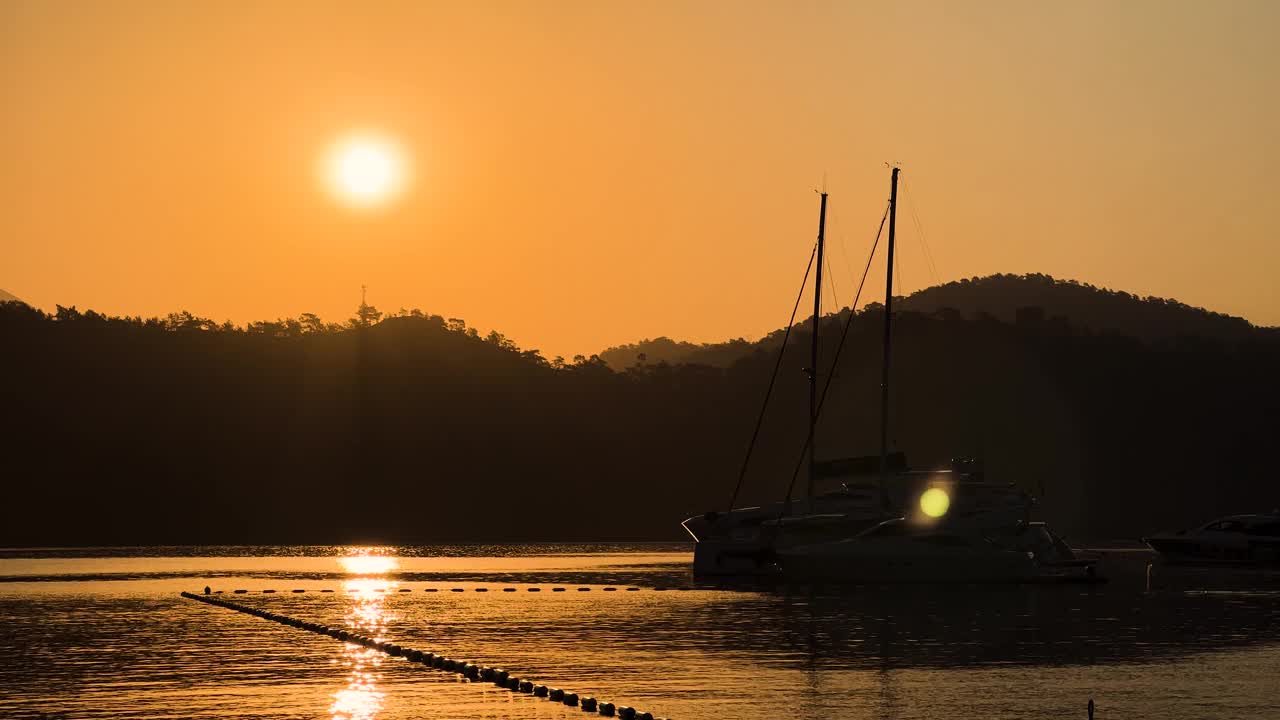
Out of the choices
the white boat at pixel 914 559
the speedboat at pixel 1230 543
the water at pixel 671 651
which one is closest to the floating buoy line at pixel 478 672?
the water at pixel 671 651

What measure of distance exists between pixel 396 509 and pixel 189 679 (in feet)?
522

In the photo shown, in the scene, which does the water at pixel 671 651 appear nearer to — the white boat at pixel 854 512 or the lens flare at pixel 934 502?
the white boat at pixel 854 512

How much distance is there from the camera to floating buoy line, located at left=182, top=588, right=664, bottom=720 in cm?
2781

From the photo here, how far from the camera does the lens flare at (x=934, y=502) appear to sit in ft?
235

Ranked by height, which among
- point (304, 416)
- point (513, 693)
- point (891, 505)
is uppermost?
point (304, 416)

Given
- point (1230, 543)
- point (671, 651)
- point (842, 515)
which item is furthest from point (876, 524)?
point (671, 651)

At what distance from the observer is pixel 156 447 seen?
18762 cm

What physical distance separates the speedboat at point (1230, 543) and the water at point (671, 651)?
1364cm

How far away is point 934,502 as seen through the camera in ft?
237

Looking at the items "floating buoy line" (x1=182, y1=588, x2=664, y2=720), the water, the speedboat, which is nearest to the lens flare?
the water

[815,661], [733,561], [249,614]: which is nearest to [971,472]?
[733,561]

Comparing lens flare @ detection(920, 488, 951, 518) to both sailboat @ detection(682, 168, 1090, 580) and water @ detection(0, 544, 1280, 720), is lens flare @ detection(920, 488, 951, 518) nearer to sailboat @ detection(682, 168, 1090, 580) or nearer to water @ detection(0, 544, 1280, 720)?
sailboat @ detection(682, 168, 1090, 580)

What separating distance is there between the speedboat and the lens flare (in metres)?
14.5

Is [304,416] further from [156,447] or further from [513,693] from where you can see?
[513,693]
